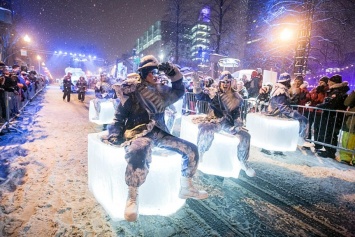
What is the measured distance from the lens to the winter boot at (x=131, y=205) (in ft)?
9.12

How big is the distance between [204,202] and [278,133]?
11.1 ft

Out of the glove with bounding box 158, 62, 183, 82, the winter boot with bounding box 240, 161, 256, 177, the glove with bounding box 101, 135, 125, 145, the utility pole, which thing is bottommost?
the winter boot with bounding box 240, 161, 256, 177

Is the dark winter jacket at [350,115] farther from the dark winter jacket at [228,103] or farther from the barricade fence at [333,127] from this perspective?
the dark winter jacket at [228,103]

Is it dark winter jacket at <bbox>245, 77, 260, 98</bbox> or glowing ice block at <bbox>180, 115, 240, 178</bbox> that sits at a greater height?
dark winter jacket at <bbox>245, 77, 260, 98</bbox>

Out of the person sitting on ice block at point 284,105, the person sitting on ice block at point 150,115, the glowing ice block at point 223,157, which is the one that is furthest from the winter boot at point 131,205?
the person sitting on ice block at point 284,105

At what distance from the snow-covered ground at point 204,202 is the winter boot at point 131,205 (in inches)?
9.7

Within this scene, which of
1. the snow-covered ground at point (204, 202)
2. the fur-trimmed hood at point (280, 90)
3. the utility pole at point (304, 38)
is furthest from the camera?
the utility pole at point (304, 38)

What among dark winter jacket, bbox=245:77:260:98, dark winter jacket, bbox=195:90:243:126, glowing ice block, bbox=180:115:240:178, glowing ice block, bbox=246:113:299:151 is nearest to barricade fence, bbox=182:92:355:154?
glowing ice block, bbox=246:113:299:151

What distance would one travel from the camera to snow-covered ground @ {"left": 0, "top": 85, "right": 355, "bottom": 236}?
117 inches

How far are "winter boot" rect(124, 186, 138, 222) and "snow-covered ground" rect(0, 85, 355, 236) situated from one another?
247mm

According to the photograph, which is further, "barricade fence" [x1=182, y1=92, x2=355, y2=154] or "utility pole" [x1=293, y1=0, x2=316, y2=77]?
"utility pole" [x1=293, y1=0, x2=316, y2=77]

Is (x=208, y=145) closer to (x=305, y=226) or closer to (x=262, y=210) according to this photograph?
(x=262, y=210)

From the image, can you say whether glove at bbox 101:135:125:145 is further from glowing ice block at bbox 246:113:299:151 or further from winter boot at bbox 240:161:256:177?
glowing ice block at bbox 246:113:299:151

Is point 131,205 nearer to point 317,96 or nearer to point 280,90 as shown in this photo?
point 280,90
